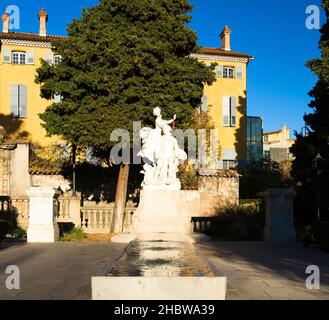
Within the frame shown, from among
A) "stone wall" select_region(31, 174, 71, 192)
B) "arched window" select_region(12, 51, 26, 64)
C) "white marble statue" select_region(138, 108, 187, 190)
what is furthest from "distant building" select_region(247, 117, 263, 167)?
"white marble statue" select_region(138, 108, 187, 190)

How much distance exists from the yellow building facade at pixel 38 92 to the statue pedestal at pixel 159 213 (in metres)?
22.2

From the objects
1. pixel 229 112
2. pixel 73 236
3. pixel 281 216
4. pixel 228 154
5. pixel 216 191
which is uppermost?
pixel 229 112

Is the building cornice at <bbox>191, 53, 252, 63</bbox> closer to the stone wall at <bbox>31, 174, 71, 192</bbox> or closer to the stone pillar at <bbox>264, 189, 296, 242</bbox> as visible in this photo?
the stone wall at <bbox>31, 174, 71, 192</bbox>

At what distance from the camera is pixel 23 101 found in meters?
40.8

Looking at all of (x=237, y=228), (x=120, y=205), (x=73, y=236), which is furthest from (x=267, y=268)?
(x=120, y=205)

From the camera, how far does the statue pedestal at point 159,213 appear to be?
59.2ft

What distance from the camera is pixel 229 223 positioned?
2192 centimetres

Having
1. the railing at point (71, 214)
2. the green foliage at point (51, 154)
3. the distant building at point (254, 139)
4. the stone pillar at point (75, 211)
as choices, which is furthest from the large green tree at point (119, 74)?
the distant building at point (254, 139)

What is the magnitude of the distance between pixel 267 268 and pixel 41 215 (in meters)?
9.58

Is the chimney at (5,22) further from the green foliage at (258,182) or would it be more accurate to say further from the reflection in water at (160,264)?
the reflection in water at (160,264)

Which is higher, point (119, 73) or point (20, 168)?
point (119, 73)

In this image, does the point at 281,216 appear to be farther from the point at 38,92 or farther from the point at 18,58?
the point at 18,58

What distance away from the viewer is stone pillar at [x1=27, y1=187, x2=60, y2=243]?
A: 1833 cm
